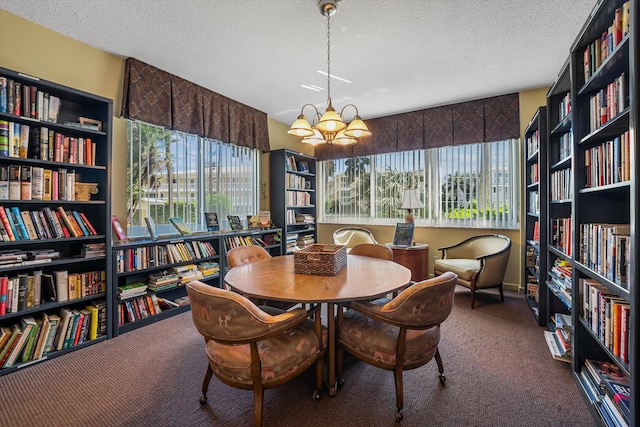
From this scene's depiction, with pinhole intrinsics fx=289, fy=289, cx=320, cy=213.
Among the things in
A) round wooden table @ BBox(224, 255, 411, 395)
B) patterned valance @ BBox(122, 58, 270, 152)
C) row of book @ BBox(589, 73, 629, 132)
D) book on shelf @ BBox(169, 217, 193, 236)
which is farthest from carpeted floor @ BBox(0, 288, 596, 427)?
patterned valance @ BBox(122, 58, 270, 152)

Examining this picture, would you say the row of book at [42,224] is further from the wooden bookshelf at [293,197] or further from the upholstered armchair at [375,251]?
the wooden bookshelf at [293,197]

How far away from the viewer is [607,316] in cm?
155

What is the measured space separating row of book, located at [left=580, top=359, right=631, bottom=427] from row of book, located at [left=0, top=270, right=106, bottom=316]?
3.65 meters

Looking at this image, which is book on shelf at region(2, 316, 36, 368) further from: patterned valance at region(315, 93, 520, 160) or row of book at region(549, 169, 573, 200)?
patterned valance at region(315, 93, 520, 160)

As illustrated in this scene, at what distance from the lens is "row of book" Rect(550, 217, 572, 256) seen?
226 centimetres

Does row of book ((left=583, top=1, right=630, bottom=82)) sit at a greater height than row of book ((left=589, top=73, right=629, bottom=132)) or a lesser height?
greater

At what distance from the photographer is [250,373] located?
146 cm

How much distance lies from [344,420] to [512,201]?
3806mm

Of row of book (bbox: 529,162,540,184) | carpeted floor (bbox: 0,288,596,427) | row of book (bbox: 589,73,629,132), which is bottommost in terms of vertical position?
carpeted floor (bbox: 0,288,596,427)

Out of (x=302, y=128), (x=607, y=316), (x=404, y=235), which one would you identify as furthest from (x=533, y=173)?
(x=302, y=128)

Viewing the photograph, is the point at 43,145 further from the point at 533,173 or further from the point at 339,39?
the point at 533,173

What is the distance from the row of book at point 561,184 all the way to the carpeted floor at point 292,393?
51.0 inches

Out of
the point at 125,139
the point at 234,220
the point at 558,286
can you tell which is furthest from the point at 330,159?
the point at 558,286

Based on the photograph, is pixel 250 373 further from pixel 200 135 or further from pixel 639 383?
pixel 200 135
